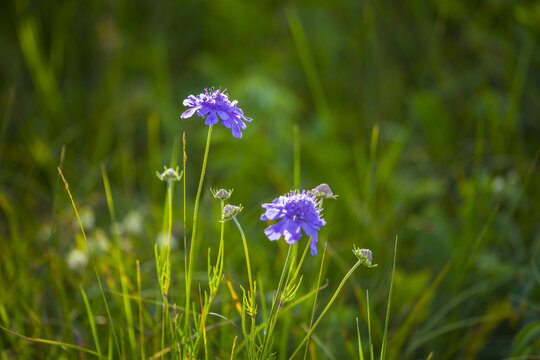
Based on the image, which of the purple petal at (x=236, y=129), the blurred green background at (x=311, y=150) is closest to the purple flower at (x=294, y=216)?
the purple petal at (x=236, y=129)

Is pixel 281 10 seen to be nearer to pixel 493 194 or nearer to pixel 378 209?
pixel 378 209

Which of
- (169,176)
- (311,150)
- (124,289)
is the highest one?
(311,150)

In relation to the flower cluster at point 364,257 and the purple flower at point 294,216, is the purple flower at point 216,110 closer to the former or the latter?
the purple flower at point 294,216

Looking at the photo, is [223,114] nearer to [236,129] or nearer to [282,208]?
[236,129]

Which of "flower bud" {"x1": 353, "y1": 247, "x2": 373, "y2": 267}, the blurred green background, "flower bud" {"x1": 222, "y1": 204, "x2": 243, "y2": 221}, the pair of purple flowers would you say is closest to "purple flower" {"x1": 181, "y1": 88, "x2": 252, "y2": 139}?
the pair of purple flowers

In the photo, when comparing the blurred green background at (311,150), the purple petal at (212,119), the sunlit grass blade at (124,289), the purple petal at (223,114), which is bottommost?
the sunlit grass blade at (124,289)

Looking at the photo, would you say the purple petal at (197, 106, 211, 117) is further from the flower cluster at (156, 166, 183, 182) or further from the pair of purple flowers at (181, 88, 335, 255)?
the flower cluster at (156, 166, 183, 182)

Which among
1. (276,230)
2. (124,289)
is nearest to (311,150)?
(124,289)

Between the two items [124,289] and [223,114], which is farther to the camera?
[124,289]

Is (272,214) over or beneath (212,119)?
beneath
